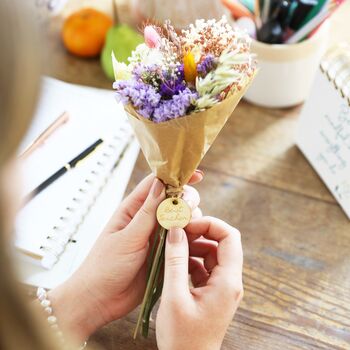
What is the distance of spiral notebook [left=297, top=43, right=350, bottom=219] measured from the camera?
70 cm

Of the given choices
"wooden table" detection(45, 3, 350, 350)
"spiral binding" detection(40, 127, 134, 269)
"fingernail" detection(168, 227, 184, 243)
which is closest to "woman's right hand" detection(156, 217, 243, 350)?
"fingernail" detection(168, 227, 184, 243)

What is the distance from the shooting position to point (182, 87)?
0.49 m

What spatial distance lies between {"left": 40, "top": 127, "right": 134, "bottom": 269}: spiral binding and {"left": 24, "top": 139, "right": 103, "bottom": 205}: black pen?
0.02 meters

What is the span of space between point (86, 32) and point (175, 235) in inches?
20.1

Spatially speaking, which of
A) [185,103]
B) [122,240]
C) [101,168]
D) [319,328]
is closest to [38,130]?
[101,168]

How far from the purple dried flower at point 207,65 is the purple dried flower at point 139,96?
49 mm

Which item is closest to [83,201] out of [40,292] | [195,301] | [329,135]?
[40,292]

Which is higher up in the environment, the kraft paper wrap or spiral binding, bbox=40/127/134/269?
the kraft paper wrap

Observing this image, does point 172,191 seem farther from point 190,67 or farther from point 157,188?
point 190,67

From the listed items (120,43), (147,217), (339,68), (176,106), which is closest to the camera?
(176,106)

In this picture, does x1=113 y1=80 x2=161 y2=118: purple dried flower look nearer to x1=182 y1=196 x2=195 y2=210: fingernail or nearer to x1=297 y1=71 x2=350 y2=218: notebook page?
x1=182 y1=196 x2=195 y2=210: fingernail

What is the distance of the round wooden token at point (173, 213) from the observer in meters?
0.56

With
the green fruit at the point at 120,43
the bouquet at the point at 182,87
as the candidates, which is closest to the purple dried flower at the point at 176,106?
the bouquet at the point at 182,87

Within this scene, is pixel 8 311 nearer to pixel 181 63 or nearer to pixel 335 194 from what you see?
pixel 181 63
